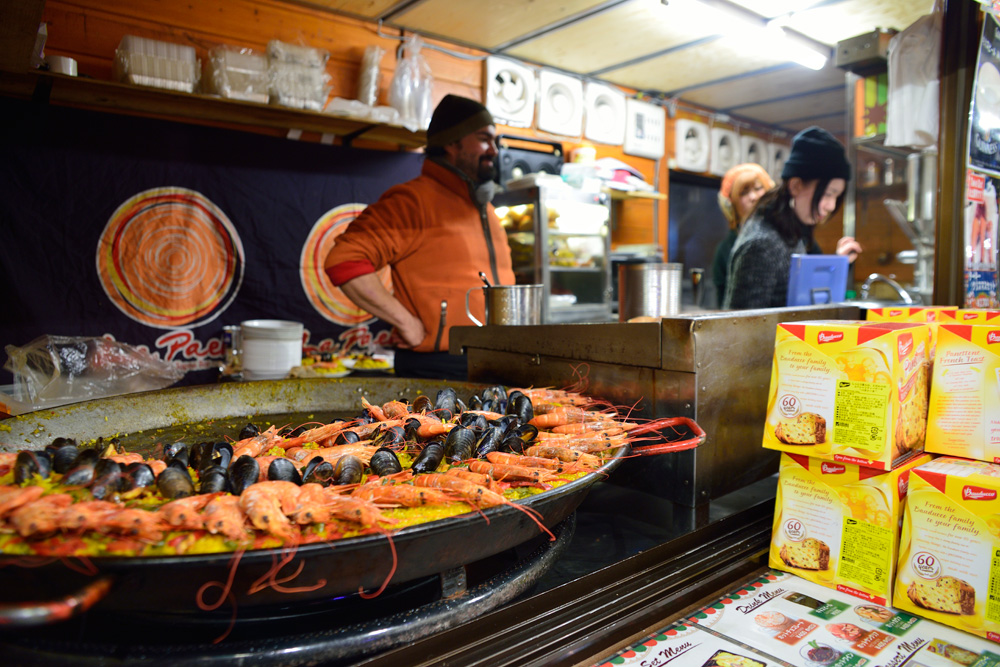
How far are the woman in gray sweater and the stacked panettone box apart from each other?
192 centimetres

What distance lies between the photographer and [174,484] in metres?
0.90

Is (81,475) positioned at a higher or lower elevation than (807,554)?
higher

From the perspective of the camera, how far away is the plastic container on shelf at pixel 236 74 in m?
2.94

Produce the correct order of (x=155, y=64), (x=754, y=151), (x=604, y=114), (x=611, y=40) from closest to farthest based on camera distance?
(x=155, y=64) < (x=611, y=40) < (x=604, y=114) < (x=754, y=151)

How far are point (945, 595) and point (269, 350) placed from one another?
287 cm

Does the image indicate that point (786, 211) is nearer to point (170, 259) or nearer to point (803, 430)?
point (803, 430)

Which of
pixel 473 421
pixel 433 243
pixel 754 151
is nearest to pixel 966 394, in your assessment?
pixel 473 421

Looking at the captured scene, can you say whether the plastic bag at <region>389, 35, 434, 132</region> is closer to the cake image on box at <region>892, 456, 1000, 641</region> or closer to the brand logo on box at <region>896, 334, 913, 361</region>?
the brand logo on box at <region>896, 334, 913, 361</region>

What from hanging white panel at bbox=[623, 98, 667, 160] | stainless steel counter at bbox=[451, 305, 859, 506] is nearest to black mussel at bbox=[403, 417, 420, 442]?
stainless steel counter at bbox=[451, 305, 859, 506]

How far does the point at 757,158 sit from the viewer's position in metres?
7.21

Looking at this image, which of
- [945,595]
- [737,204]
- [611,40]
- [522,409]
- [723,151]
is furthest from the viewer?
[723,151]

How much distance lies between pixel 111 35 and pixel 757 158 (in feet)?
22.4

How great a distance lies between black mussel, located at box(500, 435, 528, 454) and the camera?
118 centimetres

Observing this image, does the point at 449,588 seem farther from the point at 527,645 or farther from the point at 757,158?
the point at 757,158
